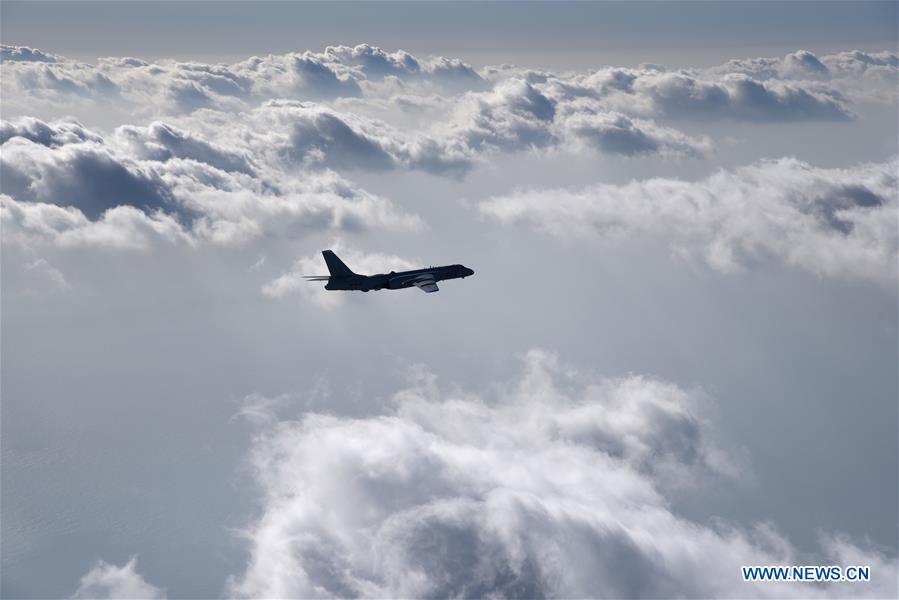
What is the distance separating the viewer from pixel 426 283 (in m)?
124

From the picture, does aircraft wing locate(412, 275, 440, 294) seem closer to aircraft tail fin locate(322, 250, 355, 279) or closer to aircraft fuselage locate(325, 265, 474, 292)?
aircraft fuselage locate(325, 265, 474, 292)

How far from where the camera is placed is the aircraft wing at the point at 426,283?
119012mm

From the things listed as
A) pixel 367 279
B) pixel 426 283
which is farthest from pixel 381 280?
pixel 426 283

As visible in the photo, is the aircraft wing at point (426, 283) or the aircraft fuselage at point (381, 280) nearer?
the aircraft wing at point (426, 283)

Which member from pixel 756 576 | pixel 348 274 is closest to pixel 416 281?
pixel 348 274

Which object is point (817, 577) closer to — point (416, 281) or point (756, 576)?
point (756, 576)

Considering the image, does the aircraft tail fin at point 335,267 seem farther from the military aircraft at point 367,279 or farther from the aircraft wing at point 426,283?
the aircraft wing at point 426,283

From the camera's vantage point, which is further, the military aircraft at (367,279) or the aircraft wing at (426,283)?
the military aircraft at (367,279)

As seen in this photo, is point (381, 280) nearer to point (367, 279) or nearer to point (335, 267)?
point (367, 279)

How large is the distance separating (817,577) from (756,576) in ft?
34.7

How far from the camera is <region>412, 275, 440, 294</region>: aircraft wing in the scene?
119 metres

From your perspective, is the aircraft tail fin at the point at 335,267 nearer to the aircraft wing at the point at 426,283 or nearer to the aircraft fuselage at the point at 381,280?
the aircraft fuselage at the point at 381,280

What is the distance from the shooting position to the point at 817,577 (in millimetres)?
119062

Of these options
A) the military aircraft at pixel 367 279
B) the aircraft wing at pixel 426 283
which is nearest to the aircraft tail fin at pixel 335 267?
the military aircraft at pixel 367 279
